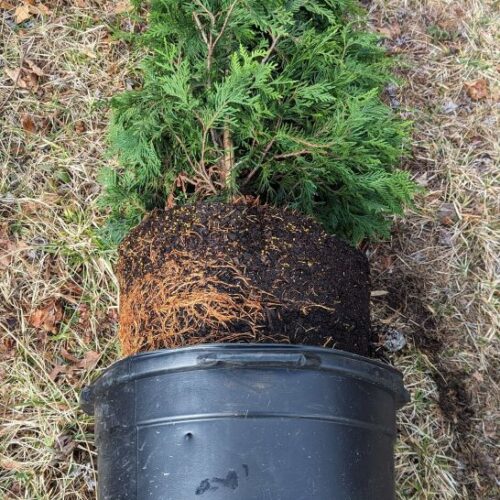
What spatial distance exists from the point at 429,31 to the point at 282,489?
287 centimetres

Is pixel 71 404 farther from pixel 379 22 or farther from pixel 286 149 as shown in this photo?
pixel 379 22

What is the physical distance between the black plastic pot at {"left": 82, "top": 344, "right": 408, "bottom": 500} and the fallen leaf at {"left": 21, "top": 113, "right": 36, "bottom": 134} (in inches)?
69.5

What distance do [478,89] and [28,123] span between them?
2.49m

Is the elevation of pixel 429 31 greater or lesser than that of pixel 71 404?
greater

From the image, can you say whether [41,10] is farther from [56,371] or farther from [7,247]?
[56,371]

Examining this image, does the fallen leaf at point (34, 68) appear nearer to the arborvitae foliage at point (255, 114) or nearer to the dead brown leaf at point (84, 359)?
the arborvitae foliage at point (255, 114)

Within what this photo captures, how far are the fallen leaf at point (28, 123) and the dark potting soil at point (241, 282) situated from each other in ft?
4.33

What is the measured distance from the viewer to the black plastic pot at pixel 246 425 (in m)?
1.60

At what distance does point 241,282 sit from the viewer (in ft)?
6.14

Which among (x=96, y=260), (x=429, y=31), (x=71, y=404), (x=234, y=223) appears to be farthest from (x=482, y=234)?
(x=71, y=404)

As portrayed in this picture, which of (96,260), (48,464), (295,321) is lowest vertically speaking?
(48,464)

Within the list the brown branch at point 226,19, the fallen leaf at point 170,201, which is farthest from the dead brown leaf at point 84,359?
the brown branch at point 226,19

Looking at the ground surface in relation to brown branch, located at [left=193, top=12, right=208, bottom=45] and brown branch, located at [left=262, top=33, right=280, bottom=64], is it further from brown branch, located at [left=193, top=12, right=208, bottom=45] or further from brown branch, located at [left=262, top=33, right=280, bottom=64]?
brown branch, located at [left=262, top=33, right=280, bottom=64]

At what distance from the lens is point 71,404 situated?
8.83 ft
